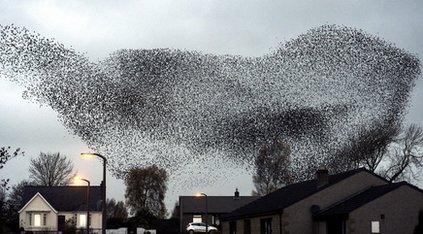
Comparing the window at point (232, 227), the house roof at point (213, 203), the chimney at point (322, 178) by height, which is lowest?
the window at point (232, 227)

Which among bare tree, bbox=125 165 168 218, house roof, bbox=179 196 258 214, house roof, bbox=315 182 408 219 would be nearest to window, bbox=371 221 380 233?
house roof, bbox=315 182 408 219

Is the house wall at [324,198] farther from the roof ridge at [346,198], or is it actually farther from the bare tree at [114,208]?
the bare tree at [114,208]

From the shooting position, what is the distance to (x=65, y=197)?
316 ft

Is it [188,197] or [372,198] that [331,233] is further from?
[188,197]

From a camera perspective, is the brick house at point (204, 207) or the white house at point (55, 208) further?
the brick house at point (204, 207)

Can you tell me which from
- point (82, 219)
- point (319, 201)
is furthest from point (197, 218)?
point (319, 201)

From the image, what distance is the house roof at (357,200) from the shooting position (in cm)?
4403

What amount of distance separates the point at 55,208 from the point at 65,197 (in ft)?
10.6

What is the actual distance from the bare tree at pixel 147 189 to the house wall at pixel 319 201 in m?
70.8

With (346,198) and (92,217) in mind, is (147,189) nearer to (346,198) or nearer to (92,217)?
(92,217)

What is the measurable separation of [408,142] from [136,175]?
56849 millimetres

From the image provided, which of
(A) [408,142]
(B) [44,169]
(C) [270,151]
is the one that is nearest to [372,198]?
(A) [408,142]

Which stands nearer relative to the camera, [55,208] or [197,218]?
[55,208]

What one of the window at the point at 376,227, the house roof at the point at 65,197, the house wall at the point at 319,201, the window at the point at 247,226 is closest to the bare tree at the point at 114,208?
the house roof at the point at 65,197
